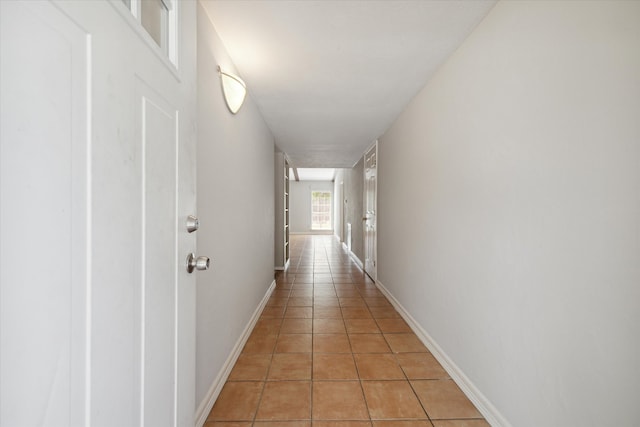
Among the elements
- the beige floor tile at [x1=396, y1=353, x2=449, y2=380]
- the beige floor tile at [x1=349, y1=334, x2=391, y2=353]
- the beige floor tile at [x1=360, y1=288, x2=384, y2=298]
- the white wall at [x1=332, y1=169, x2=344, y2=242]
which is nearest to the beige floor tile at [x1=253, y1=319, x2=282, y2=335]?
the beige floor tile at [x1=349, y1=334, x2=391, y2=353]

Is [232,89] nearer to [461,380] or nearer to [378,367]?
[378,367]

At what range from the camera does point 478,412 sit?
1578 millimetres

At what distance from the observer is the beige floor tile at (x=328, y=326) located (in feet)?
8.63

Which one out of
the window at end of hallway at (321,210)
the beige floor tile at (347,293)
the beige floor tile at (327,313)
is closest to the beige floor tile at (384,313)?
the beige floor tile at (327,313)

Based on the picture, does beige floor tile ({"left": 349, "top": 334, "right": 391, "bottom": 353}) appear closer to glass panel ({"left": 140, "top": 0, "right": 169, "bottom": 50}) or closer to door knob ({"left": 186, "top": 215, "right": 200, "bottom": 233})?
door knob ({"left": 186, "top": 215, "right": 200, "bottom": 233})

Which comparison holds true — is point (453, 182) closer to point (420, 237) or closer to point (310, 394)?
point (420, 237)

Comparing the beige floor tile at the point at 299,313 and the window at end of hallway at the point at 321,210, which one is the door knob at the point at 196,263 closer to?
the beige floor tile at the point at 299,313

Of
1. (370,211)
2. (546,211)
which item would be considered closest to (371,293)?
(370,211)

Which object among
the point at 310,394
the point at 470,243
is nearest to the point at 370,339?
the point at 310,394

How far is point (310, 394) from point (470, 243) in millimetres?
1326

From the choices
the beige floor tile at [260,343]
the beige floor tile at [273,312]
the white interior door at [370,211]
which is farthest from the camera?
the white interior door at [370,211]

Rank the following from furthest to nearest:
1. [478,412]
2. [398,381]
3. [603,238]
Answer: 1. [398,381]
2. [478,412]
3. [603,238]

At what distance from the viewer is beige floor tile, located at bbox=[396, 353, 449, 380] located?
1.93 m

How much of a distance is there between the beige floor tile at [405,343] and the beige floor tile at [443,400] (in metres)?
0.41
